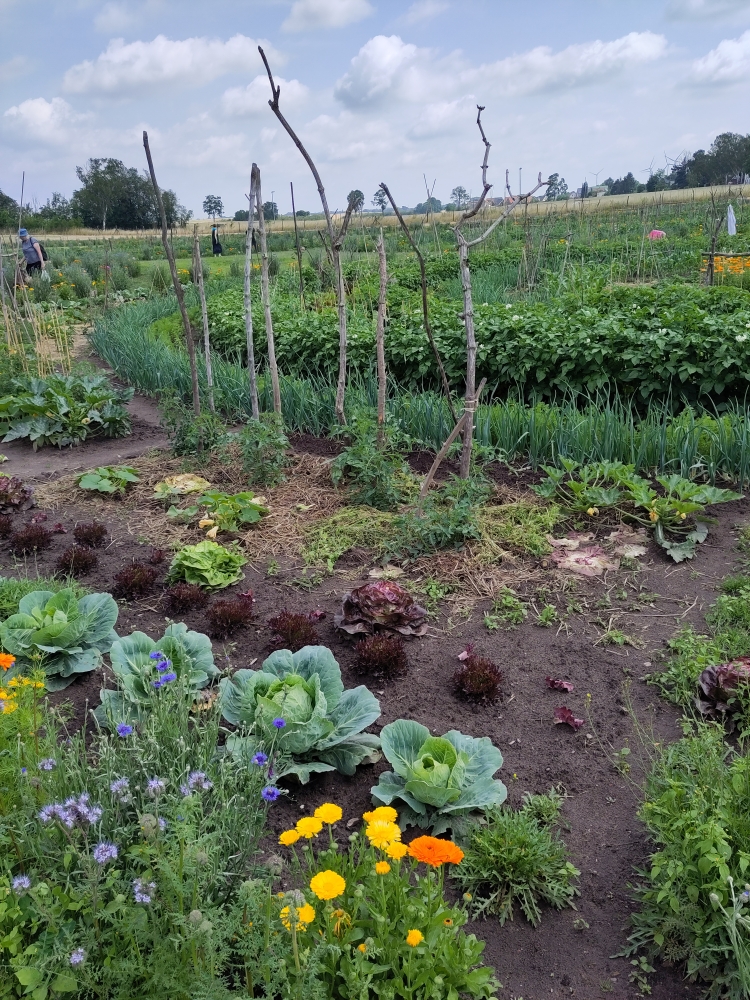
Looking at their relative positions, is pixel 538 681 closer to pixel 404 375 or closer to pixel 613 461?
pixel 613 461

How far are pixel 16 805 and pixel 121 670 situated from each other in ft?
2.36

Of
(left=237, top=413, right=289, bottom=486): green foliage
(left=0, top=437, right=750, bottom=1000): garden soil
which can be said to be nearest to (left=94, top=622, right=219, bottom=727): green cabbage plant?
(left=0, top=437, right=750, bottom=1000): garden soil

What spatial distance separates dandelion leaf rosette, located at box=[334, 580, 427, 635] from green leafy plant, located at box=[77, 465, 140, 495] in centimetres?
249

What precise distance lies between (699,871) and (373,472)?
9.93 ft

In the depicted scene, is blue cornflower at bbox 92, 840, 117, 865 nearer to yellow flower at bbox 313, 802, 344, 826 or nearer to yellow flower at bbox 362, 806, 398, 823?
yellow flower at bbox 313, 802, 344, 826

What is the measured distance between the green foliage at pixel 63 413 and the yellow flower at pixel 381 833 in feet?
18.4

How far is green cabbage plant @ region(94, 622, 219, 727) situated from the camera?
8.48ft

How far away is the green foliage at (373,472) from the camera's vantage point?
4.55 meters

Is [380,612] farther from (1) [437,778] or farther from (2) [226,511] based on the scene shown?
(2) [226,511]

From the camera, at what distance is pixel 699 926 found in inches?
72.2

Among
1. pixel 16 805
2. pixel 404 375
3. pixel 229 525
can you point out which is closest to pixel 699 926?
pixel 16 805

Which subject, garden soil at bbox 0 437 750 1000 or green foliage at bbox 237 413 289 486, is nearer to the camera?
Result: garden soil at bbox 0 437 750 1000

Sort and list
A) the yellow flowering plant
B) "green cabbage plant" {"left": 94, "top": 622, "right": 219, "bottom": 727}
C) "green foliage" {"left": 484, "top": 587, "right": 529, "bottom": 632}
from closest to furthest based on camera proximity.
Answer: the yellow flowering plant < "green cabbage plant" {"left": 94, "top": 622, "right": 219, "bottom": 727} < "green foliage" {"left": 484, "top": 587, "right": 529, "bottom": 632}

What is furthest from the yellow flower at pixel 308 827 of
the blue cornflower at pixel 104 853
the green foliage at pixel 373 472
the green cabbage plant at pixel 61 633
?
the green foliage at pixel 373 472
